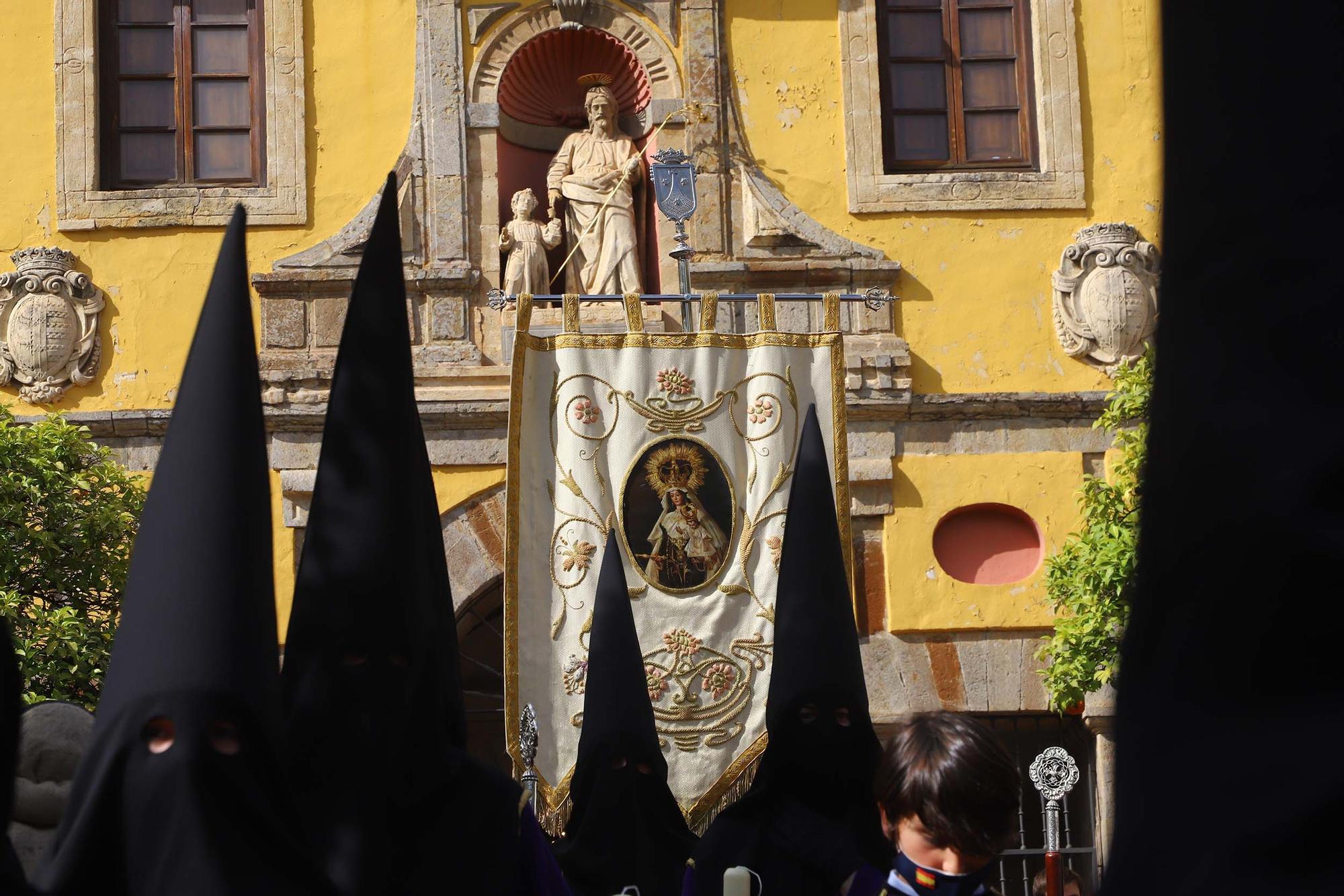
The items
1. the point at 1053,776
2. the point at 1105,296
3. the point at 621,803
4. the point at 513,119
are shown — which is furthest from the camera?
the point at 513,119

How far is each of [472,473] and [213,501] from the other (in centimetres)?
748

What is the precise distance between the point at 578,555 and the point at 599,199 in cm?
277

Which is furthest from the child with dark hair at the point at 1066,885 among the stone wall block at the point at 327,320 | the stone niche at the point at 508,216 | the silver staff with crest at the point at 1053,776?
the stone wall block at the point at 327,320

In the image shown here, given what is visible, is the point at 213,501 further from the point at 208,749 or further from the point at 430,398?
the point at 430,398

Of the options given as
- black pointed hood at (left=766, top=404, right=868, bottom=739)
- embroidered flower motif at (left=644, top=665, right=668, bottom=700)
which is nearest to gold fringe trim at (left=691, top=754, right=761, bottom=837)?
embroidered flower motif at (left=644, top=665, right=668, bottom=700)

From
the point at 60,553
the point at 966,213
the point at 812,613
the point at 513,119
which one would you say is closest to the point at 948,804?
the point at 812,613

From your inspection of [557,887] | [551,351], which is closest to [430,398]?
[551,351]

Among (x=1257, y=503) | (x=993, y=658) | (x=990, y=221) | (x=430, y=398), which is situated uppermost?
(x=990, y=221)

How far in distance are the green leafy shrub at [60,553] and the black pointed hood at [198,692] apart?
17.5ft

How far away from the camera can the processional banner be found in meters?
8.71

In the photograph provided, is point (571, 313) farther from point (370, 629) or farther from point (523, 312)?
point (370, 629)

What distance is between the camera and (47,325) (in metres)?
10.3

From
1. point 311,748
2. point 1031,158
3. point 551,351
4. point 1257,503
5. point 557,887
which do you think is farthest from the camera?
point 1031,158

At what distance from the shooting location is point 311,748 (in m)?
3.28
